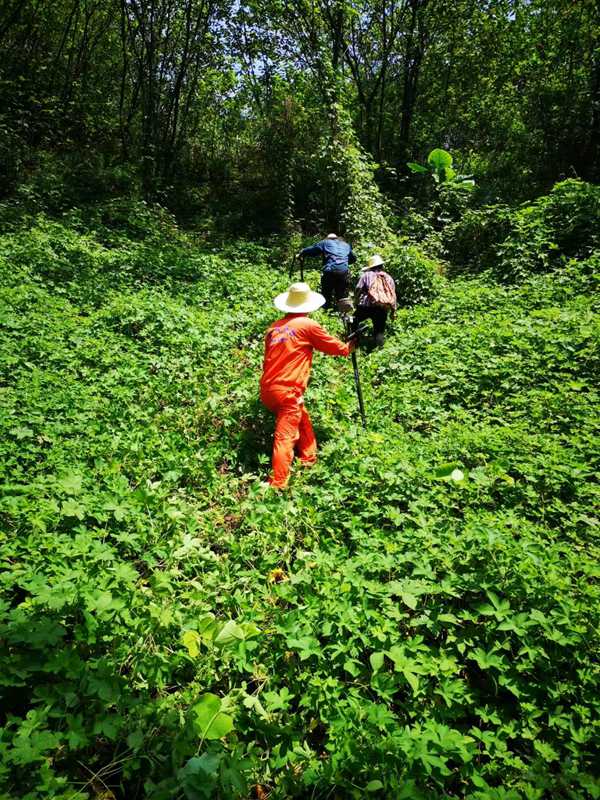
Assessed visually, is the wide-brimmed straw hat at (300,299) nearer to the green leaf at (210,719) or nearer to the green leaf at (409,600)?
the green leaf at (409,600)

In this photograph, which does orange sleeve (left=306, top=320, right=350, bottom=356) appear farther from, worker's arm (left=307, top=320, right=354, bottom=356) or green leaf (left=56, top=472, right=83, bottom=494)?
green leaf (left=56, top=472, right=83, bottom=494)

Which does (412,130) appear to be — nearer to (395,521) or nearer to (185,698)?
(395,521)

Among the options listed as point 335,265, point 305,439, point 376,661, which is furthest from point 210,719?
point 335,265

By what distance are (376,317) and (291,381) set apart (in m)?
3.57

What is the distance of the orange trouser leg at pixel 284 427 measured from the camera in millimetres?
4547

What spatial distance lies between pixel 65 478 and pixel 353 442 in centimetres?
274

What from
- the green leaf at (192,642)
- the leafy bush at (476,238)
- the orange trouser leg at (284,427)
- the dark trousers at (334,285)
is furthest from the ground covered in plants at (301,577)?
the leafy bush at (476,238)

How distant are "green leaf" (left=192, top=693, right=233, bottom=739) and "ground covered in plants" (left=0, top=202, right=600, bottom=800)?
0.04 feet

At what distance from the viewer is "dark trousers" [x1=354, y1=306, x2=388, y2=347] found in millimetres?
7828

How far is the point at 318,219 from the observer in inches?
619

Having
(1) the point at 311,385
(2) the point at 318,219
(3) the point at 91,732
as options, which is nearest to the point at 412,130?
(2) the point at 318,219

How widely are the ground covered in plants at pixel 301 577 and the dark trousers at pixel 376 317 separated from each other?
1392 millimetres

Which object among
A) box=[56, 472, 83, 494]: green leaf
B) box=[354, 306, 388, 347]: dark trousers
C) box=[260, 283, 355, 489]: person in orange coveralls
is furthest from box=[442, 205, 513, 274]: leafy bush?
box=[56, 472, 83, 494]: green leaf

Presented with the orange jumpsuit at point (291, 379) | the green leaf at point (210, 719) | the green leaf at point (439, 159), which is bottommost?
the green leaf at point (210, 719)
